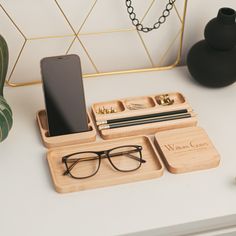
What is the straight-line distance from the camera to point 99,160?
0.78 metres

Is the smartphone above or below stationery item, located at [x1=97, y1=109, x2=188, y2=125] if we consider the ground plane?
above

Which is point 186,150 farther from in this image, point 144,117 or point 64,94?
point 64,94

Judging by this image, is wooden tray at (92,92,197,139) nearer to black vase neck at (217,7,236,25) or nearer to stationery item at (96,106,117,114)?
stationery item at (96,106,117,114)

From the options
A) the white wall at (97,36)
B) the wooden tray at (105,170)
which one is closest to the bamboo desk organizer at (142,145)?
the wooden tray at (105,170)

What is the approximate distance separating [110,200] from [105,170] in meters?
0.06

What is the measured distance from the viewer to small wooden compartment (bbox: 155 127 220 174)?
79 cm

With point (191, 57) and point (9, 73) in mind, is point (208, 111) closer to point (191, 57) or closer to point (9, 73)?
point (191, 57)

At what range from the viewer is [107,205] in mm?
726

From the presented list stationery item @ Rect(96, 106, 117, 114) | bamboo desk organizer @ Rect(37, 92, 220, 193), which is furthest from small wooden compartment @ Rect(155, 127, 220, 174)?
stationery item @ Rect(96, 106, 117, 114)

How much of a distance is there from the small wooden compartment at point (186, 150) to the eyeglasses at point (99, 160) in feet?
0.15

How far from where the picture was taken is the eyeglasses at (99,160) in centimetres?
77

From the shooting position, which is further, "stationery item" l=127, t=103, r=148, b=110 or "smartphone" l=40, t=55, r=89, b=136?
"stationery item" l=127, t=103, r=148, b=110

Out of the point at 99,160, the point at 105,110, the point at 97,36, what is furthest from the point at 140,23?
the point at 99,160

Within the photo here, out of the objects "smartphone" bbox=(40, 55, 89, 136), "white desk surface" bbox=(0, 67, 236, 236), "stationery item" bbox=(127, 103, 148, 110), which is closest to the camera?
"white desk surface" bbox=(0, 67, 236, 236)
